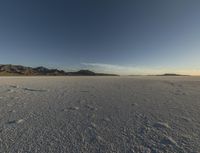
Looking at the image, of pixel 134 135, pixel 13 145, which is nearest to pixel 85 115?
pixel 134 135

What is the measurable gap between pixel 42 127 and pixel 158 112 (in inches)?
120

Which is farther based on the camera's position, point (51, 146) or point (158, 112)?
point (158, 112)

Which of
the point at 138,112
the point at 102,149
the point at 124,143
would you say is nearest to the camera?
the point at 102,149

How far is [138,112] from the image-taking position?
3902 mm

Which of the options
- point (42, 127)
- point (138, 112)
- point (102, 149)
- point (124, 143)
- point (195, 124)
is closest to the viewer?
point (102, 149)

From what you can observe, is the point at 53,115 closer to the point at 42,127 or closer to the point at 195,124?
the point at 42,127

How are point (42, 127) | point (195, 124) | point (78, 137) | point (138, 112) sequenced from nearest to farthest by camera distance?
point (78, 137) < point (42, 127) < point (195, 124) < point (138, 112)

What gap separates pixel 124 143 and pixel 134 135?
0.36 metres

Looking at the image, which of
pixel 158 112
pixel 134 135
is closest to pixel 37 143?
pixel 134 135

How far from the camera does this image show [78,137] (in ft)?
8.11

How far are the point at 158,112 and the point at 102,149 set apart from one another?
2.43 metres

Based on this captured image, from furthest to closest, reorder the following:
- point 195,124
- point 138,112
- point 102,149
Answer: point 138,112
point 195,124
point 102,149

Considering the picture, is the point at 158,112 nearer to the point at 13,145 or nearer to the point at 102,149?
the point at 102,149

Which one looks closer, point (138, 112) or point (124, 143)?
point (124, 143)
